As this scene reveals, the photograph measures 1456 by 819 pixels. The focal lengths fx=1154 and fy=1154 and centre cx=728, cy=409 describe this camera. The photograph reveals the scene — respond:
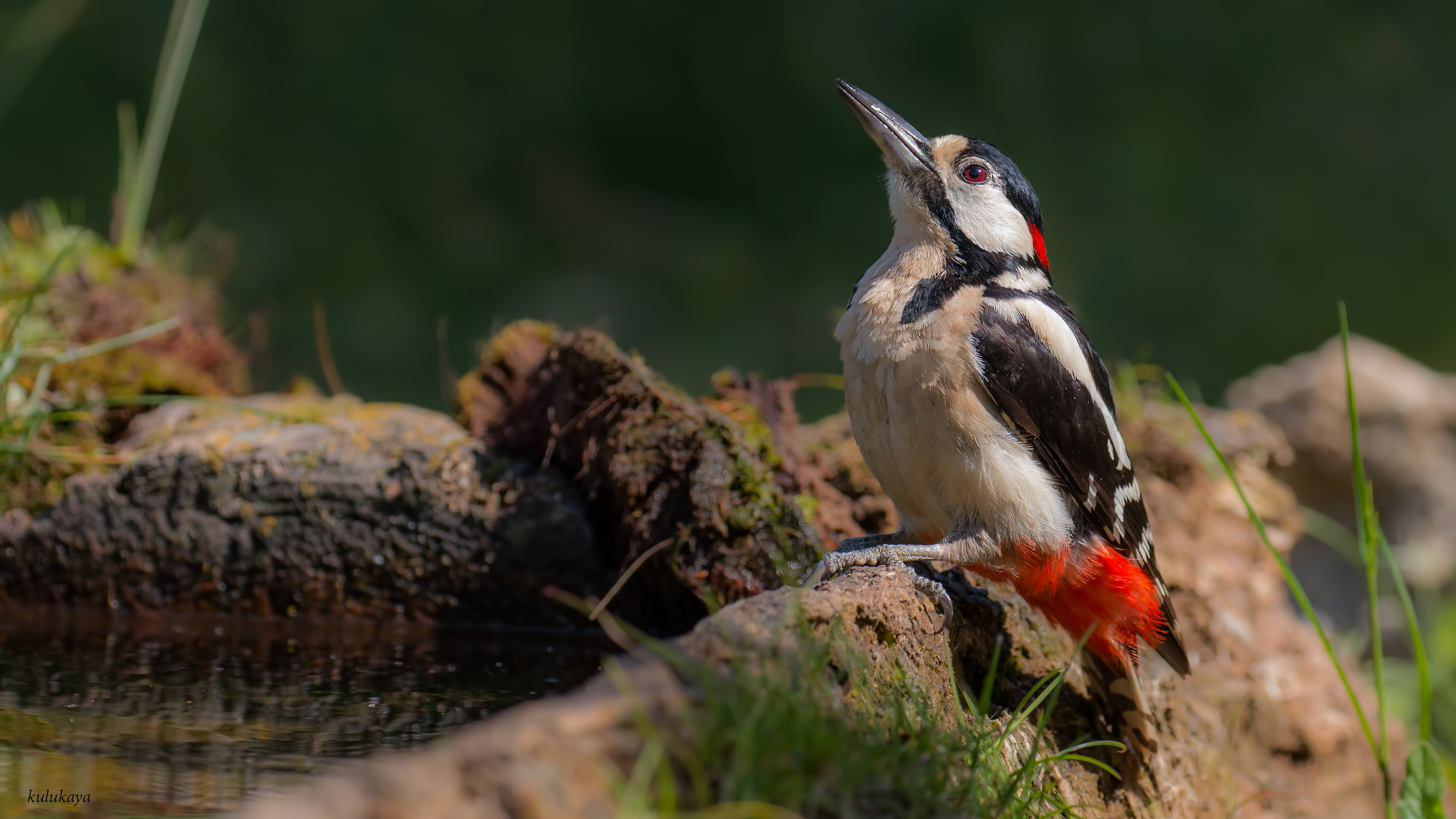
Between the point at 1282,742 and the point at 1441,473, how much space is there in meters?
2.75

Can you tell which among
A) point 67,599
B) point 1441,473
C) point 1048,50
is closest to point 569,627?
point 67,599

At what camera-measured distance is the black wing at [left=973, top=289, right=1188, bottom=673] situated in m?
2.60

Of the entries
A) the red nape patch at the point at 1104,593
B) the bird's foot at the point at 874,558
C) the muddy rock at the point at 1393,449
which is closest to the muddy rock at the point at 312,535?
the bird's foot at the point at 874,558

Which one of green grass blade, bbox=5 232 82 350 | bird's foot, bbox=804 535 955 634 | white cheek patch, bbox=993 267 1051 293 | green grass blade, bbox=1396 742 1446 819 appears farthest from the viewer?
green grass blade, bbox=5 232 82 350

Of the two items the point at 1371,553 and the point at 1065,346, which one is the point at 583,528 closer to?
the point at 1065,346

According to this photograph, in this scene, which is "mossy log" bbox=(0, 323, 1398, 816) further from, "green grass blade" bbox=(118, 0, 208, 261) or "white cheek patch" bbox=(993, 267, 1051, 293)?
"green grass blade" bbox=(118, 0, 208, 261)

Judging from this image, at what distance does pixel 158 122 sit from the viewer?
4.23 m

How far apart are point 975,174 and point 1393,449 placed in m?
3.52

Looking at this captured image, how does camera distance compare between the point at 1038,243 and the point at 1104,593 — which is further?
the point at 1038,243

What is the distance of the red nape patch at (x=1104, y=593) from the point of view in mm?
2607

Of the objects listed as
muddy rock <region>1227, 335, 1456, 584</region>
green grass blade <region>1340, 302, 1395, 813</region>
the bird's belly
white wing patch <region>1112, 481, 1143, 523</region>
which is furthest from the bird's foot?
muddy rock <region>1227, 335, 1456, 584</region>

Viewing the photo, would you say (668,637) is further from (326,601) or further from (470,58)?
(470,58)

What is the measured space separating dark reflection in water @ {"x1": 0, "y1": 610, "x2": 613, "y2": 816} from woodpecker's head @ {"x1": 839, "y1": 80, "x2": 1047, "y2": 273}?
143 centimetres

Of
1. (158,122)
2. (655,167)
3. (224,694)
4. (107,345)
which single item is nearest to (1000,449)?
(224,694)
